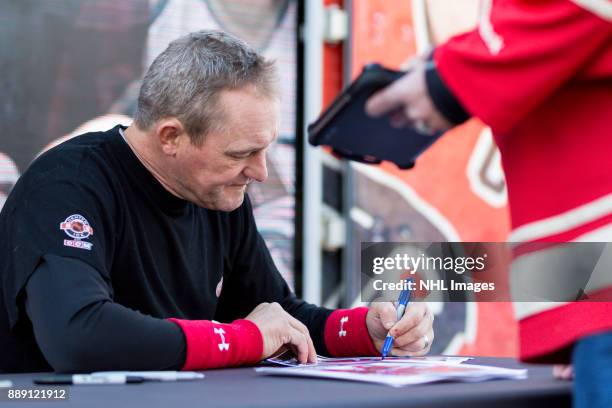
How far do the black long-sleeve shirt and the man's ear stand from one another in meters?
0.07

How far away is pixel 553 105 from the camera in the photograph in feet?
3.45

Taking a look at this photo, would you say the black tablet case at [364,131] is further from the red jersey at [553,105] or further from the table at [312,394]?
the table at [312,394]

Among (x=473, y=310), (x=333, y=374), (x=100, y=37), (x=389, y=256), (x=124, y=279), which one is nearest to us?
(x=333, y=374)

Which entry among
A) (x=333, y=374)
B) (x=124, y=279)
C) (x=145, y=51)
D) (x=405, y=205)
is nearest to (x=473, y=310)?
(x=405, y=205)

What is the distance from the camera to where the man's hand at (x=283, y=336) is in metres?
1.56

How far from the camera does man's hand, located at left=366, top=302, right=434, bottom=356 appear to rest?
1.78m

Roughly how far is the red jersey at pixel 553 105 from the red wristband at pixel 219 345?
576 mm

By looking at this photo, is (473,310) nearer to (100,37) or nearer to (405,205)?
(405,205)

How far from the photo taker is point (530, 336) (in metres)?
1.03

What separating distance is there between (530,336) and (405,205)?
2.49 meters

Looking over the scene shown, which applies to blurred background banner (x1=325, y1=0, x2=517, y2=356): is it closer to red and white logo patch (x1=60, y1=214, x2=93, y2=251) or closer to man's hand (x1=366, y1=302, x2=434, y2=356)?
man's hand (x1=366, y1=302, x2=434, y2=356)

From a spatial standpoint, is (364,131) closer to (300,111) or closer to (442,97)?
(442,97)

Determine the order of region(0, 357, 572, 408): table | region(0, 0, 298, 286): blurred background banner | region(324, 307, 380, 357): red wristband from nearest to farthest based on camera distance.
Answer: region(0, 357, 572, 408): table → region(324, 307, 380, 357): red wristband → region(0, 0, 298, 286): blurred background banner

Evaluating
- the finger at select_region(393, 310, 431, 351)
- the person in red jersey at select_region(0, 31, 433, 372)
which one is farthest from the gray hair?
the finger at select_region(393, 310, 431, 351)
